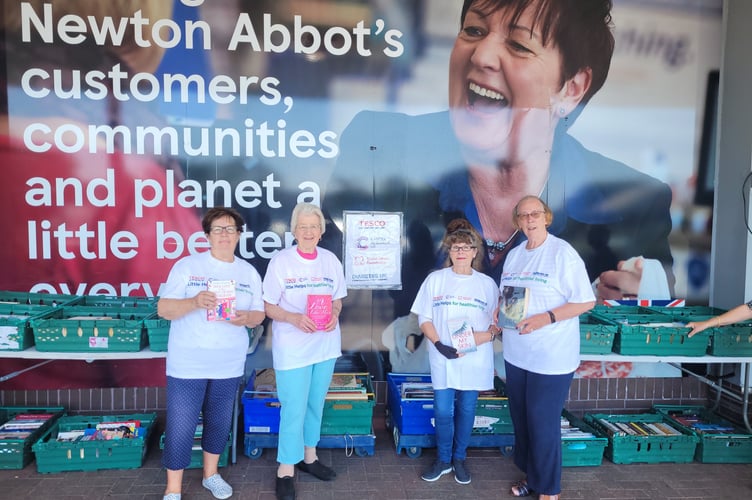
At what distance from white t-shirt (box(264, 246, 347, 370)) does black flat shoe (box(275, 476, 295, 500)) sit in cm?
78

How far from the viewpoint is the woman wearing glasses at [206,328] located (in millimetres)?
3156

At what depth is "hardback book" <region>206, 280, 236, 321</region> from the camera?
3.12 m

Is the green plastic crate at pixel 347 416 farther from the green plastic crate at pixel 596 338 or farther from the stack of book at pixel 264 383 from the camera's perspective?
the green plastic crate at pixel 596 338

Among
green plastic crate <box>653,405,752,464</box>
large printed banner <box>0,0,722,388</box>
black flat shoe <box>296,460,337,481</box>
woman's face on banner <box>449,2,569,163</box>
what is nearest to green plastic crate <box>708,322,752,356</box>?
green plastic crate <box>653,405,752,464</box>

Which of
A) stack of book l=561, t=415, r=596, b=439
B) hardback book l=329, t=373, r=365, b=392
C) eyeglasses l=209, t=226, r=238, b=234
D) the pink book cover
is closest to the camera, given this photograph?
eyeglasses l=209, t=226, r=238, b=234

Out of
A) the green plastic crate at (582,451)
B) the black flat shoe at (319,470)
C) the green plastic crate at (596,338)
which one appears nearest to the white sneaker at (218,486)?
the black flat shoe at (319,470)

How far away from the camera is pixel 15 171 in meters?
4.51

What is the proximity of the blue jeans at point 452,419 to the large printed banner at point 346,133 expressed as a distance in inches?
52.6

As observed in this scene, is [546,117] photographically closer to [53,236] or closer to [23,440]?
[53,236]

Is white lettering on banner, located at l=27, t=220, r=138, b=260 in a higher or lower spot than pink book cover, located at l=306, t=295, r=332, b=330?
higher

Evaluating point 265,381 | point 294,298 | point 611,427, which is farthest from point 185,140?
point 611,427

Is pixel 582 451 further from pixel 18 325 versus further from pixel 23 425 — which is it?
pixel 23 425

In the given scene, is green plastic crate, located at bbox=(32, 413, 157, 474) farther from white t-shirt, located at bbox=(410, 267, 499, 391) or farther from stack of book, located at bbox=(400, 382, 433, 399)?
white t-shirt, located at bbox=(410, 267, 499, 391)

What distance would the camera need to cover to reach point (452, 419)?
376cm
